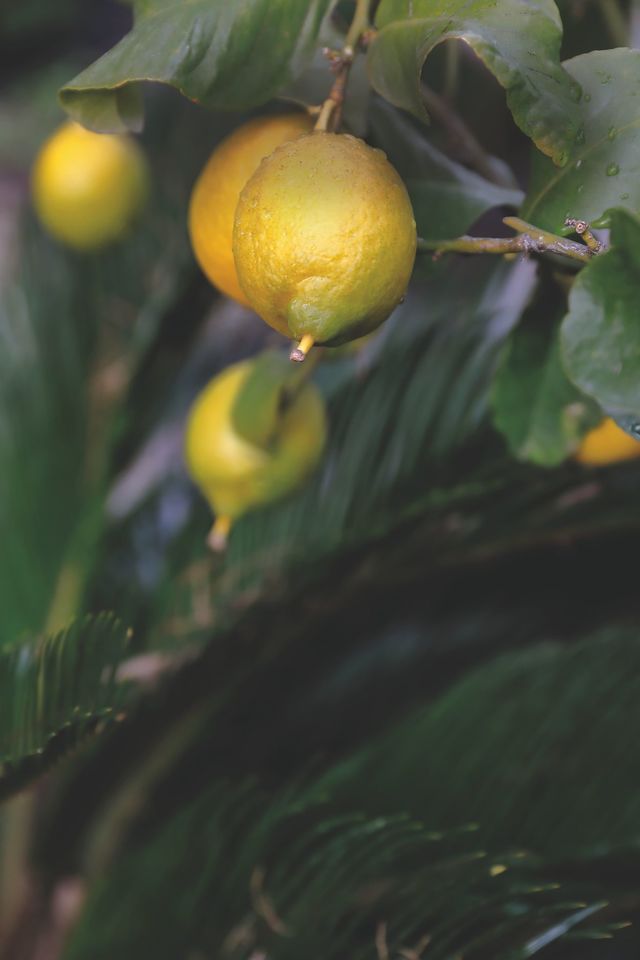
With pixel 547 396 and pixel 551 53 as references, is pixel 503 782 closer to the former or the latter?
pixel 547 396

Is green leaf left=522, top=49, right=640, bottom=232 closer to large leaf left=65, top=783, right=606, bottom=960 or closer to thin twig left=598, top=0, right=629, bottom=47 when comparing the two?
thin twig left=598, top=0, right=629, bottom=47

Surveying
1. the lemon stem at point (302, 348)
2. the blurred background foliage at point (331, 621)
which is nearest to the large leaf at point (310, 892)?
the blurred background foliage at point (331, 621)

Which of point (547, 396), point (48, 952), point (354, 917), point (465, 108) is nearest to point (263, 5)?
point (547, 396)

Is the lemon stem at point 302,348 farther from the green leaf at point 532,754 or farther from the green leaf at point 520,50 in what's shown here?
the green leaf at point 532,754

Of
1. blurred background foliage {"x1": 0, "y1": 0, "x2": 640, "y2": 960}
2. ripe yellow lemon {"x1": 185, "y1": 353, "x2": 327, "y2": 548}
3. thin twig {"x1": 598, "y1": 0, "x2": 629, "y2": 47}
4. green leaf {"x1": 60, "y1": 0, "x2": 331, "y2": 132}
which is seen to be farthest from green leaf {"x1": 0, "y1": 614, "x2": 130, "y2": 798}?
thin twig {"x1": 598, "y1": 0, "x2": 629, "y2": 47}

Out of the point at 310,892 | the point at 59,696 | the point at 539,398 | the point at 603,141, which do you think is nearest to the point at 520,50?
the point at 603,141
